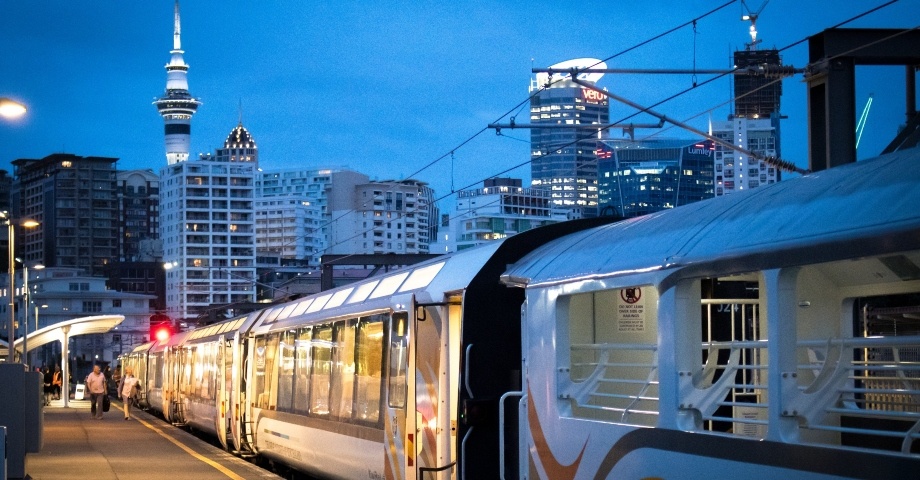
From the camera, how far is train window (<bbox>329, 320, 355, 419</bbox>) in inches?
625

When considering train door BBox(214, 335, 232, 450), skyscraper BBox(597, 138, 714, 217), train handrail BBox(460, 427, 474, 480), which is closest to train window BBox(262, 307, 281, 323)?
train door BBox(214, 335, 232, 450)

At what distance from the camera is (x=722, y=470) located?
6992 mm

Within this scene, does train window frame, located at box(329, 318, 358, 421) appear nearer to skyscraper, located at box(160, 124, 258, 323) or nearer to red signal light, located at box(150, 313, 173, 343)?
red signal light, located at box(150, 313, 173, 343)

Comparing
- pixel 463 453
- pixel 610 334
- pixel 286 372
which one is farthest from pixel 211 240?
pixel 610 334

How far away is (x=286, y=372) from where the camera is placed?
2050 cm

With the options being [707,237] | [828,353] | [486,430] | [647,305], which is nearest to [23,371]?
[486,430]

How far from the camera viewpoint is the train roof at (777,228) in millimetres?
5922

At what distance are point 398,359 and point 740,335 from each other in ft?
14.6

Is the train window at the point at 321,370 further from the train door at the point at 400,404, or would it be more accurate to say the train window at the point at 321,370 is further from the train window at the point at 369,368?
the train door at the point at 400,404

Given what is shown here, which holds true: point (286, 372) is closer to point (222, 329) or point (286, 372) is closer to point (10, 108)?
point (10, 108)

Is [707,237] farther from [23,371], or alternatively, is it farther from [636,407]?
[23,371]

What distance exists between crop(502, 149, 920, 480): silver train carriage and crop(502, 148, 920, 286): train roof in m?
0.01

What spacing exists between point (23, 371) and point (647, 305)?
8.05 metres

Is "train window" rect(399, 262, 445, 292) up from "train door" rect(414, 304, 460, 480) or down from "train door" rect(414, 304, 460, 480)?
up
